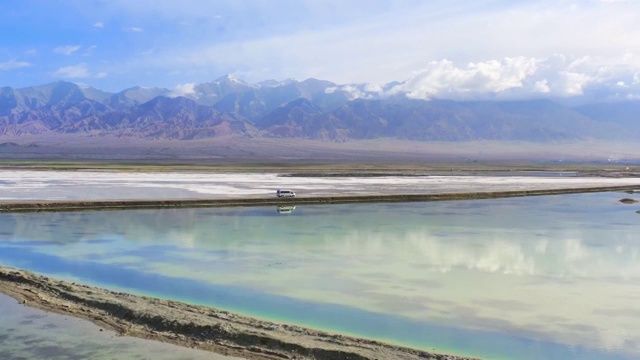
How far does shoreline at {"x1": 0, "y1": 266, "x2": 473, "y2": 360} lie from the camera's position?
957 cm

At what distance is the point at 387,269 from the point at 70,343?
8547 mm

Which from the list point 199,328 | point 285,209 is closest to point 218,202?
point 285,209

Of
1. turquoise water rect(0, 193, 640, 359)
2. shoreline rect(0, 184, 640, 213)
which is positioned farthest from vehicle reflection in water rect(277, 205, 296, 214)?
turquoise water rect(0, 193, 640, 359)

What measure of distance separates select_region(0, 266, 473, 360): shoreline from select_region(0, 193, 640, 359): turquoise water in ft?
2.87

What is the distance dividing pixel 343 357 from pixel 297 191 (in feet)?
111

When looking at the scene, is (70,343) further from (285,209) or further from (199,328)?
(285,209)

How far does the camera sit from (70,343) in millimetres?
10055

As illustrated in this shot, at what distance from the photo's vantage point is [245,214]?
29703 mm

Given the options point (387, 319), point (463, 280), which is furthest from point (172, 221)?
point (387, 319)

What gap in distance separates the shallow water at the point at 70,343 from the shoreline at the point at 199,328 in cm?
24

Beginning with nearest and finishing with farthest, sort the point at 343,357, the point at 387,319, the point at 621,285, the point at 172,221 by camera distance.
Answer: the point at 343,357, the point at 387,319, the point at 621,285, the point at 172,221

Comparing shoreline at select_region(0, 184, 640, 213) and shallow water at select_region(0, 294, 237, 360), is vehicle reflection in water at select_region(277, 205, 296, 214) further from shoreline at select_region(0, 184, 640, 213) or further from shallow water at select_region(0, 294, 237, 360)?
shallow water at select_region(0, 294, 237, 360)

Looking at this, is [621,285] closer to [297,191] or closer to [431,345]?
[431,345]

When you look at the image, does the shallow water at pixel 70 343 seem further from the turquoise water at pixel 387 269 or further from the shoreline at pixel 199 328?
the turquoise water at pixel 387 269
